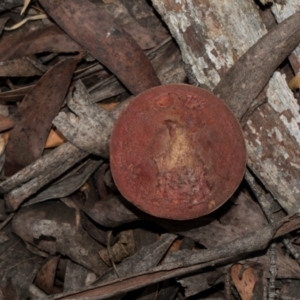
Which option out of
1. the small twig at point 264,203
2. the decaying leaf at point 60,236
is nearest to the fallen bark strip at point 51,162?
the decaying leaf at point 60,236

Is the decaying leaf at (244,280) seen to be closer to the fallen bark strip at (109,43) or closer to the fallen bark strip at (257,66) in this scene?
the fallen bark strip at (257,66)

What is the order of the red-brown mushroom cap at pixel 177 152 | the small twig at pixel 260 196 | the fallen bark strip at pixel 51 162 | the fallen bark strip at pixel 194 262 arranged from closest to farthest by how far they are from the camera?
the red-brown mushroom cap at pixel 177 152, the fallen bark strip at pixel 194 262, the small twig at pixel 260 196, the fallen bark strip at pixel 51 162

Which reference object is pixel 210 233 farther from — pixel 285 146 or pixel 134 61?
pixel 134 61

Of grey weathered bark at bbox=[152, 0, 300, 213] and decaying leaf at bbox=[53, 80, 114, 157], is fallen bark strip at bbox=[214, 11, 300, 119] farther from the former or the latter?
decaying leaf at bbox=[53, 80, 114, 157]

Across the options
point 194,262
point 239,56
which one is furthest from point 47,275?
point 239,56

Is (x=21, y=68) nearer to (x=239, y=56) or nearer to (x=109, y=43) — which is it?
(x=109, y=43)

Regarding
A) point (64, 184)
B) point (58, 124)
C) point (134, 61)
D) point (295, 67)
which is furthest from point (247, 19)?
point (64, 184)

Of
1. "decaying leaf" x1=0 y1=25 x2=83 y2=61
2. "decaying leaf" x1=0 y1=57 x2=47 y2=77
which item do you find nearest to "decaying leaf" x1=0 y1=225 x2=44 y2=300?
"decaying leaf" x1=0 y1=57 x2=47 y2=77
